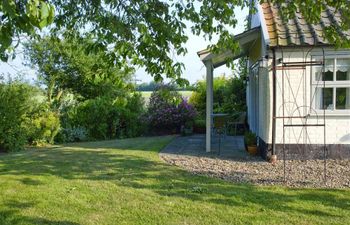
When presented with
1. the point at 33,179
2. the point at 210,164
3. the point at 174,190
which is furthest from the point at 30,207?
the point at 210,164

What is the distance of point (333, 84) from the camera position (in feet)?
30.6

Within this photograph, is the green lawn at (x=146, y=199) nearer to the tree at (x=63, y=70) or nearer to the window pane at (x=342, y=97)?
the window pane at (x=342, y=97)

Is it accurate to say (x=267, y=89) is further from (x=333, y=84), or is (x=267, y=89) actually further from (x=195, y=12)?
(x=195, y=12)

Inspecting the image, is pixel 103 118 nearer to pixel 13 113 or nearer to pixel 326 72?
pixel 13 113

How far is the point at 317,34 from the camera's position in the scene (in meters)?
9.28

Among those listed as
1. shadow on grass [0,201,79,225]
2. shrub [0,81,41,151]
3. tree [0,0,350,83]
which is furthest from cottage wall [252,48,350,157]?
shrub [0,81,41,151]

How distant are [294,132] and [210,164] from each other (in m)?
2.30

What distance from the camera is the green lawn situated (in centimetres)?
512

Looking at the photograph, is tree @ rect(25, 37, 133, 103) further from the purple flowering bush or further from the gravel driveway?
the gravel driveway

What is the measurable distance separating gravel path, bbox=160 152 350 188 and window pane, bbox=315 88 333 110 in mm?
1385

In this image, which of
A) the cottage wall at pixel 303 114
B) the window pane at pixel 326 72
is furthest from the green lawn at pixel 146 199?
the window pane at pixel 326 72

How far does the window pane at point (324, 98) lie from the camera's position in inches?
371

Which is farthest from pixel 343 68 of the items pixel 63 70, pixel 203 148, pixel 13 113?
pixel 63 70

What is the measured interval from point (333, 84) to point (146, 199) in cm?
586
